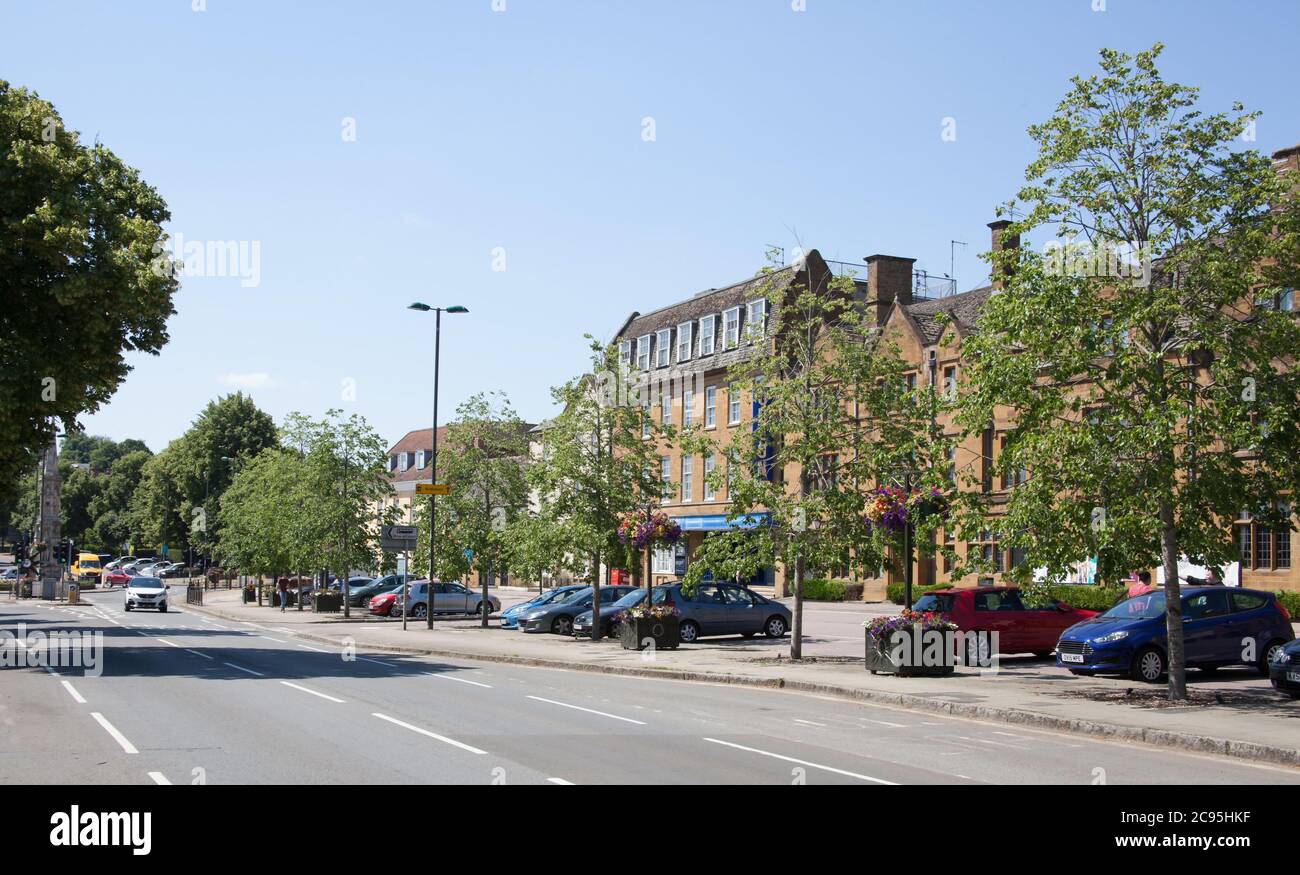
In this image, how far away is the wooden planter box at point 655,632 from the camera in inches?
1093

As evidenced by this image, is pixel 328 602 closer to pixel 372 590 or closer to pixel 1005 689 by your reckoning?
pixel 372 590

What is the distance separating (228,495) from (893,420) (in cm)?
5487

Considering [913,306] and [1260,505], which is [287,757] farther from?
[913,306]

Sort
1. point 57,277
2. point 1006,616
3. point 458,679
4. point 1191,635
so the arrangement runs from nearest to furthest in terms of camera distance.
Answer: point 1191,635 → point 458,679 → point 57,277 → point 1006,616

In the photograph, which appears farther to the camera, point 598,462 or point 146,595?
point 146,595

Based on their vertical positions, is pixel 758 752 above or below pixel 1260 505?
below

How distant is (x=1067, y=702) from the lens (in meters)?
16.5

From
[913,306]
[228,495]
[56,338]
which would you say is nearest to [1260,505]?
[56,338]

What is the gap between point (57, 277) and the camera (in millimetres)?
22641

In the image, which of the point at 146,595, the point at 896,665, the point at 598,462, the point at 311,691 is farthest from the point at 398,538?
the point at 146,595

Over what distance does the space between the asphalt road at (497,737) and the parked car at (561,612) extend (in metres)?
15.6

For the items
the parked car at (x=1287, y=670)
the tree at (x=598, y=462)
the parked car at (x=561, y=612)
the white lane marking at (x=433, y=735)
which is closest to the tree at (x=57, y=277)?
the tree at (x=598, y=462)

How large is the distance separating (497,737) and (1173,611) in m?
9.72

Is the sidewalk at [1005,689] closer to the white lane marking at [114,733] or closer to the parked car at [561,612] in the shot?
the parked car at [561,612]
